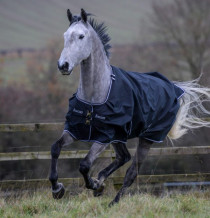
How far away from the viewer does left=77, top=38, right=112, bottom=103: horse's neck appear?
4996 millimetres

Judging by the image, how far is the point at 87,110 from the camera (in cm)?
497

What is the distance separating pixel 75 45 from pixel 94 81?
21.8 inches

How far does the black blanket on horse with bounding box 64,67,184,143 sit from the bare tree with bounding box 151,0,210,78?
37.9 feet

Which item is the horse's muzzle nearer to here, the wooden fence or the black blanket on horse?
the black blanket on horse

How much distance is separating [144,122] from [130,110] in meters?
0.41

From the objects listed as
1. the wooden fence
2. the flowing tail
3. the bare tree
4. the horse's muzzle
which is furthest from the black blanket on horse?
the bare tree

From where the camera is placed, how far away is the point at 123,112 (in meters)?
5.04

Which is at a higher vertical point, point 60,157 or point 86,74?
point 86,74

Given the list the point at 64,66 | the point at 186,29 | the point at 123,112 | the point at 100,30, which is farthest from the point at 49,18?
the point at 64,66

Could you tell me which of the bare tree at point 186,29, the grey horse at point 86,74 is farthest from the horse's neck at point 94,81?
the bare tree at point 186,29

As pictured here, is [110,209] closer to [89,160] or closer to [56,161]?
[89,160]

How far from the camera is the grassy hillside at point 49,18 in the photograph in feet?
107

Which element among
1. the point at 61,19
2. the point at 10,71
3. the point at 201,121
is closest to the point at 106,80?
the point at 201,121

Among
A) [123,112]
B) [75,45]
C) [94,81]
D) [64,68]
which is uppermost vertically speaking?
[75,45]
